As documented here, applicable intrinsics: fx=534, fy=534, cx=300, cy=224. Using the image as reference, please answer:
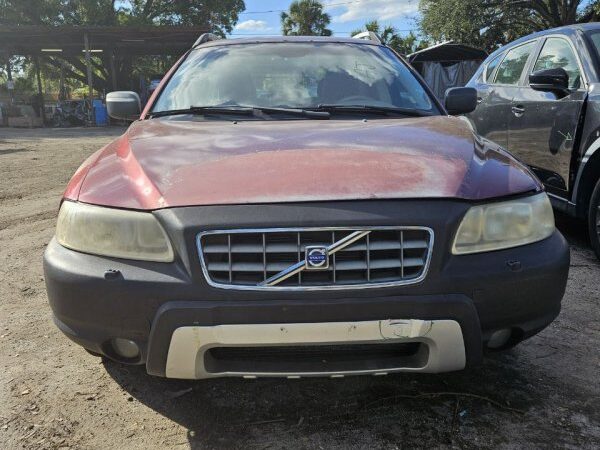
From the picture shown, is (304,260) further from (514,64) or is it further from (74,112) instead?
(74,112)

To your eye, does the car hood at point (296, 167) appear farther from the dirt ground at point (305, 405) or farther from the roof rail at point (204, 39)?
the roof rail at point (204, 39)

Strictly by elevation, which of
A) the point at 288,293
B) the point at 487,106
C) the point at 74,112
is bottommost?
the point at 74,112

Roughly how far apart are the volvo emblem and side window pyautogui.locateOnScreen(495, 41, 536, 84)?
431 cm

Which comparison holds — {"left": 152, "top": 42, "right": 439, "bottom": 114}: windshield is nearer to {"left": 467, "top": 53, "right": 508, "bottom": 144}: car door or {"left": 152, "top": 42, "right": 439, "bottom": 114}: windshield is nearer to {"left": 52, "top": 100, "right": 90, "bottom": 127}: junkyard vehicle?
{"left": 467, "top": 53, "right": 508, "bottom": 144}: car door

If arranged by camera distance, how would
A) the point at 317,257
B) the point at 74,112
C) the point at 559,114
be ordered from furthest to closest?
the point at 74,112 < the point at 559,114 < the point at 317,257

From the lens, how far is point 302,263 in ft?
5.84

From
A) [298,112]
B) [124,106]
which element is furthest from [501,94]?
[124,106]

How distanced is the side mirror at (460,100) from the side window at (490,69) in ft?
9.33

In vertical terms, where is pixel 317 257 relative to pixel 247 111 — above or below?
below

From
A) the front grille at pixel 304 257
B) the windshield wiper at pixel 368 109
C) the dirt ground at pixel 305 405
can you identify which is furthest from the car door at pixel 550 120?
the front grille at pixel 304 257

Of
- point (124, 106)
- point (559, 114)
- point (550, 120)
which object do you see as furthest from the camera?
point (550, 120)

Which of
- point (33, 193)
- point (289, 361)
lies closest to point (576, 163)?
point (289, 361)

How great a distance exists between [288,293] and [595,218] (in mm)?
3096

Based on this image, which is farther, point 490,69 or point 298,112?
point 490,69
